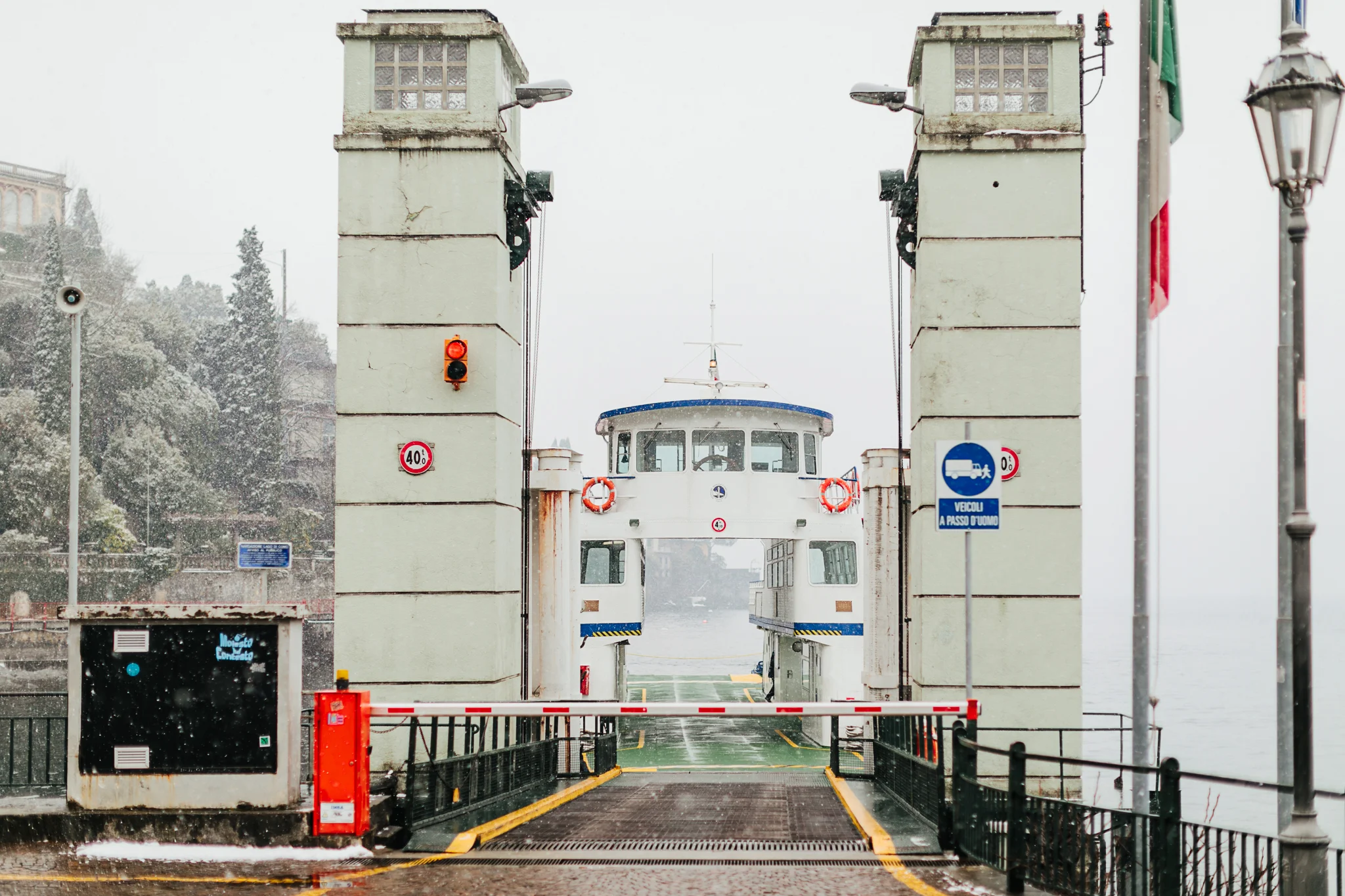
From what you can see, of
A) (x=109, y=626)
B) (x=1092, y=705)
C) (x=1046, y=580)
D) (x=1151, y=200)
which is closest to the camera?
(x=109, y=626)

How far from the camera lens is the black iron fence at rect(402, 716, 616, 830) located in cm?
1088

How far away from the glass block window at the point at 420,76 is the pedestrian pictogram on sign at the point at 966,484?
23.1 ft

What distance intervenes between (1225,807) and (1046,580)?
108 ft

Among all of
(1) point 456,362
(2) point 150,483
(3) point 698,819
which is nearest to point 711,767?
(3) point 698,819

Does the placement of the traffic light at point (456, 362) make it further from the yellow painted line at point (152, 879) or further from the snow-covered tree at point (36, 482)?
the snow-covered tree at point (36, 482)

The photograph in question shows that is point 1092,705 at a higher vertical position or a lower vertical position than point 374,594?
lower

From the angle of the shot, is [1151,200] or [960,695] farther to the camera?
[960,695]

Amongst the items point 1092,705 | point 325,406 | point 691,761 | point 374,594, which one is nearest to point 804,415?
point 691,761

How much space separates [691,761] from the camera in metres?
24.6

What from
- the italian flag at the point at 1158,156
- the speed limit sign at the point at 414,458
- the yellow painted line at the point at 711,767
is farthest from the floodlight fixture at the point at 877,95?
the yellow painted line at the point at 711,767

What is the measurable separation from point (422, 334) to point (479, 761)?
4558 millimetres

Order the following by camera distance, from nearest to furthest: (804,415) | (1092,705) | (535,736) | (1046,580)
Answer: (1046,580) < (535,736) < (804,415) < (1092,705)

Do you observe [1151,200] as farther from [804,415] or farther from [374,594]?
[804,415]

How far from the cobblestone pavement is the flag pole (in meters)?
1.94
